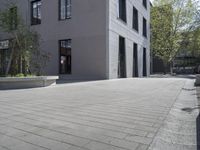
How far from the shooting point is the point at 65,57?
2162 cm

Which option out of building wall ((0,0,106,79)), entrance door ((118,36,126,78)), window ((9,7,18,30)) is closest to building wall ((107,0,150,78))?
entrance door ((118,36,126,78))

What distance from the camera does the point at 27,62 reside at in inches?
553

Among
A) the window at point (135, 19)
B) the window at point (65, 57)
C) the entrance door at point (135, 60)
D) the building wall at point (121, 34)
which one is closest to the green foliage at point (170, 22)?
the building wall at point (121, 34)

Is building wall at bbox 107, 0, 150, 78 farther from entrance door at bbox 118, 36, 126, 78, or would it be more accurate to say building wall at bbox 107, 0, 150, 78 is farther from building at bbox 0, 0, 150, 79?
entrance door at bbox 118, 36, 126, 78

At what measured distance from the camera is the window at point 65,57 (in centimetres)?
2126

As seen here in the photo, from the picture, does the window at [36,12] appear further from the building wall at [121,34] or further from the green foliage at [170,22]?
the green foliage at [170,22]

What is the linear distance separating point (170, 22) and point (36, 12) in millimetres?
22660

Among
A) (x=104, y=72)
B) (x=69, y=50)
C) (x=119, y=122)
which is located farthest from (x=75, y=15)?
(x=119, y=122)

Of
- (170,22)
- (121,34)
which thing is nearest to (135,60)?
(121,34)

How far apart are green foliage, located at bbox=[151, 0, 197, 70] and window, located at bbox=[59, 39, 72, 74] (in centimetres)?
2228

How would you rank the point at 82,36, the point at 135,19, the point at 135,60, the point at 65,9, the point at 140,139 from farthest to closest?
1. the point at 135,19
2. the point at 135,60
3. the point at 65,9
4. the point at 82,36
5. the point at 140,139

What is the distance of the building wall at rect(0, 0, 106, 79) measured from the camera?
773 inches

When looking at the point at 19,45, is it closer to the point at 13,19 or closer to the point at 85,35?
the point at 13,19

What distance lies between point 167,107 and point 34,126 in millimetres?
3856
